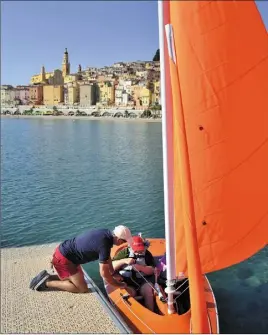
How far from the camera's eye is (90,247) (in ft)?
20.5

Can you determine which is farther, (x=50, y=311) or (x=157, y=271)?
(x=157, y=271)

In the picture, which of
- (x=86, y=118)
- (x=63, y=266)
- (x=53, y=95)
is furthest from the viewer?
(x=53, y=95)

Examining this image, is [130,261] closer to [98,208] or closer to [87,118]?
[98,208]

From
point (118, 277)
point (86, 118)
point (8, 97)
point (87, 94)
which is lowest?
point (118, 277)

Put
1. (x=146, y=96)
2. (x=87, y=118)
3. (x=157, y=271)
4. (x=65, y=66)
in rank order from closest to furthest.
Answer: (x=157, y=271) → (x=146, y=96) → (x=87, y=118) → (x=65, y=66)

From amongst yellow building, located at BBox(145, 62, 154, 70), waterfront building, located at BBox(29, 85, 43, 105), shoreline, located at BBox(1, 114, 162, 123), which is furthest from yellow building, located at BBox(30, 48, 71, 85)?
yellow building, located at BBox(145, 62, 154, 70)

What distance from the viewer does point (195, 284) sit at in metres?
5.11

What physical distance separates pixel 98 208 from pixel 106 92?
128632mm

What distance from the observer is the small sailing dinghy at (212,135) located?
180 inches

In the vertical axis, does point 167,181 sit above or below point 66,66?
below

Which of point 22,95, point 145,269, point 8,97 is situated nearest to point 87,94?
point 22,95

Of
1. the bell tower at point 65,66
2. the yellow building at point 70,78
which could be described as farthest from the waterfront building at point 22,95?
the bell tower at point 65,66

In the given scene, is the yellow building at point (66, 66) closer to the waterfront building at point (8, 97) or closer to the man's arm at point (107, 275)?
the waterfront building at point (8, 97)

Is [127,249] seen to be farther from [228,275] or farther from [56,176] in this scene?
[56,176]
